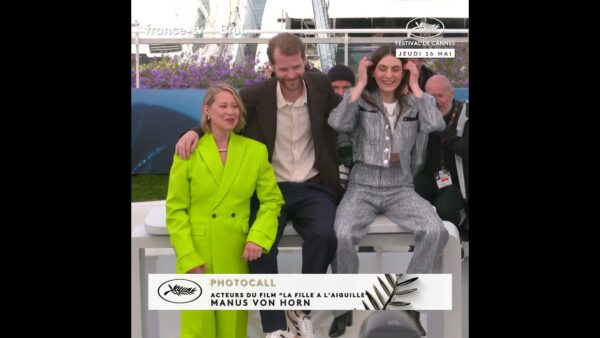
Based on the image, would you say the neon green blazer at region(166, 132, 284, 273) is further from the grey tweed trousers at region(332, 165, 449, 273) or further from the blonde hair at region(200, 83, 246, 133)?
the grey tweed trousers at region(332, 165, 449, 273)

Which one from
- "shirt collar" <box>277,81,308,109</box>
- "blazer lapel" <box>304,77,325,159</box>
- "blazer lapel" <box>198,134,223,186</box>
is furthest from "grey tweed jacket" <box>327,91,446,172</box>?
"blazer lapel" <box>198,134,223,186</box>

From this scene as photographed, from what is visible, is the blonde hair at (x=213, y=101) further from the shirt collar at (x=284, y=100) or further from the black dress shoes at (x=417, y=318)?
the black dress shoes at (x=417, y=318)

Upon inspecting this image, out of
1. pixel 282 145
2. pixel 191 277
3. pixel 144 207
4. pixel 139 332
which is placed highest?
pixel 282 145

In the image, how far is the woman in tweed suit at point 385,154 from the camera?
3.68 metres

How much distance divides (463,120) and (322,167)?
27.0 inches

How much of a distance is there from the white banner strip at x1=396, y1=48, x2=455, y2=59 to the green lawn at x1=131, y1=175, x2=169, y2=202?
122 cm

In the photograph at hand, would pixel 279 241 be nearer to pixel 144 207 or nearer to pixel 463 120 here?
pixel 144 207

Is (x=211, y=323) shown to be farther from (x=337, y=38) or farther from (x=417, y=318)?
(x=337, y=38)

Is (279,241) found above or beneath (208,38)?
beneath

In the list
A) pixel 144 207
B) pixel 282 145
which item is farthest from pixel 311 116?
pixel 144 207

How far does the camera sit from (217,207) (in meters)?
3.62

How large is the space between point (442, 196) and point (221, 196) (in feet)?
3.39

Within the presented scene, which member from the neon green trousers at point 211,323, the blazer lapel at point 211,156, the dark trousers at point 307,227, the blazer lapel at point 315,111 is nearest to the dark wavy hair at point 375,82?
the blazer lapel at point 315,111

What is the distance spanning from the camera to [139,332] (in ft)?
12.4
